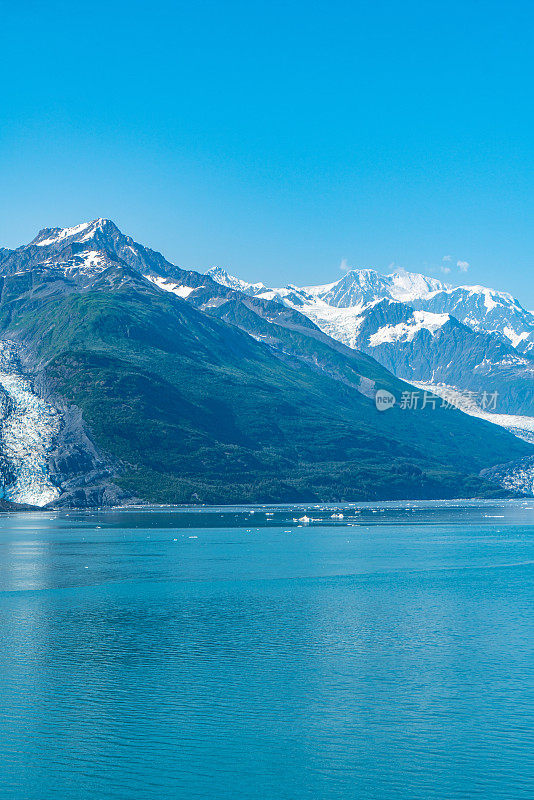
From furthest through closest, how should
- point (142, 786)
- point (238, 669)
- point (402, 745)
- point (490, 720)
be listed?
1. point (238, 669)
2. point (490, 720)
3. point (402, 745)
4. point (142, 786)

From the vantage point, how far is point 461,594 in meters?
144

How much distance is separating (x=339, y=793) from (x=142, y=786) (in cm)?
1386

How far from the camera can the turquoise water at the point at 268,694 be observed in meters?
61.4

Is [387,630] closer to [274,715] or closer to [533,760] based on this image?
[274,715]

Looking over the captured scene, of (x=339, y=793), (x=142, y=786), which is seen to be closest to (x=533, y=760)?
(x=339, y=793)

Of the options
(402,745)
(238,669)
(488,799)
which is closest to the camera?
(488,799)

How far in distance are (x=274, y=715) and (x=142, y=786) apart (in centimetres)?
1779

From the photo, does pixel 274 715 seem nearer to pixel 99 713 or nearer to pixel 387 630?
pixel 99 713

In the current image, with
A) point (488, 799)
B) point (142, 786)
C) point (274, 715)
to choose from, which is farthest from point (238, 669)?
point (488, 799)

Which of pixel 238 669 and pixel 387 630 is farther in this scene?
pixel 387 630

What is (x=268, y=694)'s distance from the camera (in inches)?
3226

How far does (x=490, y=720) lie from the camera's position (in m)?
72.9

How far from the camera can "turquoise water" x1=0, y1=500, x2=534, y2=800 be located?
61.4m

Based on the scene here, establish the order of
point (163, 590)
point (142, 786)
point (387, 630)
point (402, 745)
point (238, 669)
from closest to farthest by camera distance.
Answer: point (142, 786), point (402, 745), point (238, 669), point (387, 630), point (163, 590)
